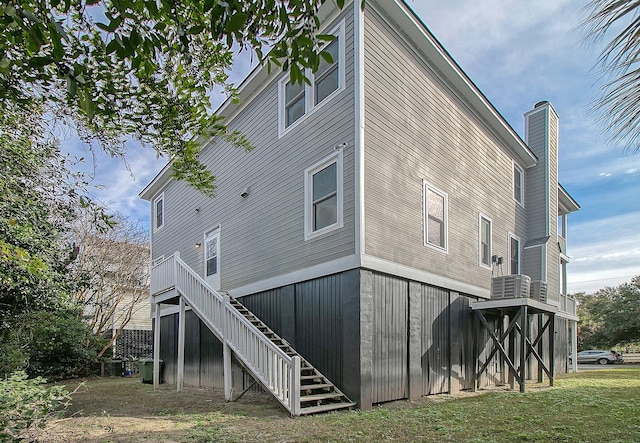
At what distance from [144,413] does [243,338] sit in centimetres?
212

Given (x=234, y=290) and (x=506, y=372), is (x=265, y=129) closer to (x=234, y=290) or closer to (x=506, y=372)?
(x=234, y=290)

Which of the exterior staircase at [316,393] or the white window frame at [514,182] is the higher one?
the white window frame at [514,182]

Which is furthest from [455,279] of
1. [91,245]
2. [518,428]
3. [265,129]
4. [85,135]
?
[91,245]

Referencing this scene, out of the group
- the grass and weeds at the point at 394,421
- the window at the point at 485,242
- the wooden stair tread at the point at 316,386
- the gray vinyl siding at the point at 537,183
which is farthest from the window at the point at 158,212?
the gray vinyl siding at the point at 537,183

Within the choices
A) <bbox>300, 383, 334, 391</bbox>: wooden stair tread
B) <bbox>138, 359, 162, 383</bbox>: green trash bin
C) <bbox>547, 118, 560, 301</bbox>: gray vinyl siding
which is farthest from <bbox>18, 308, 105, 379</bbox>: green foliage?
<bbox>547, 118, 560, 301</bbox>: gray vinyl siding

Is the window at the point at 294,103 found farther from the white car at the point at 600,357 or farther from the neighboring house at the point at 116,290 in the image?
the white car at the point at 600,357

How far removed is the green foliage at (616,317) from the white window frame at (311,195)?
2930cm

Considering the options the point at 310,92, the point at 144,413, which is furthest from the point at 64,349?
the point at 310,92

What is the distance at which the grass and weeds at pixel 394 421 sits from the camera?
5.51 meters

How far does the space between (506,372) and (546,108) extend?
9.16 m

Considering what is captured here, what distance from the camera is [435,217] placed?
408 inches

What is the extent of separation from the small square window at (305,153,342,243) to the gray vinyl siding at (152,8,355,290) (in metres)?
0.16

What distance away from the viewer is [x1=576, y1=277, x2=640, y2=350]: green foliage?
97.6 feet

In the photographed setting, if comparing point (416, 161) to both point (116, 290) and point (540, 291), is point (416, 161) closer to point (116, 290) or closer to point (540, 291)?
point (540, 291)
